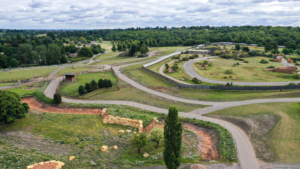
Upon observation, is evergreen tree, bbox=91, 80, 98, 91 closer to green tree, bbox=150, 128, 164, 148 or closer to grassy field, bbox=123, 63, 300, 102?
grassy field, bbox=123, 63, 300, 102

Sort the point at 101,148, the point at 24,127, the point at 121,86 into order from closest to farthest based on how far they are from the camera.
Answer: the point at 101,148 → the point at 24,127 → the point at 121,86

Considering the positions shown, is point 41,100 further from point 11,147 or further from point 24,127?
point 11,147

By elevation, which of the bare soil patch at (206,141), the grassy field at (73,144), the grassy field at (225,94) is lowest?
the bare soil patch at (206,141)

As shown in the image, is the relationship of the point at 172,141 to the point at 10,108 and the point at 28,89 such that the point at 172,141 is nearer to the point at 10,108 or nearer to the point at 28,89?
the point at 10,108

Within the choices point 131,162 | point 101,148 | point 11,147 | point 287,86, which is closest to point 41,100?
point 11,147

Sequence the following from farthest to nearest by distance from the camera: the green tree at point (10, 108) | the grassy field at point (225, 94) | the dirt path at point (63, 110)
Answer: the grassy field at point (225, 94), the dirt path at point (63, 110), the green tree at point (10, 108)

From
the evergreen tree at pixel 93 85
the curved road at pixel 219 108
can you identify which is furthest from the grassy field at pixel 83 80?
the evergreen tree at pixel 93 85

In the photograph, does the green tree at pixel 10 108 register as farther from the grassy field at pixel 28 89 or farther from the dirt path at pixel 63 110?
the grassy field at pixel 28 89
